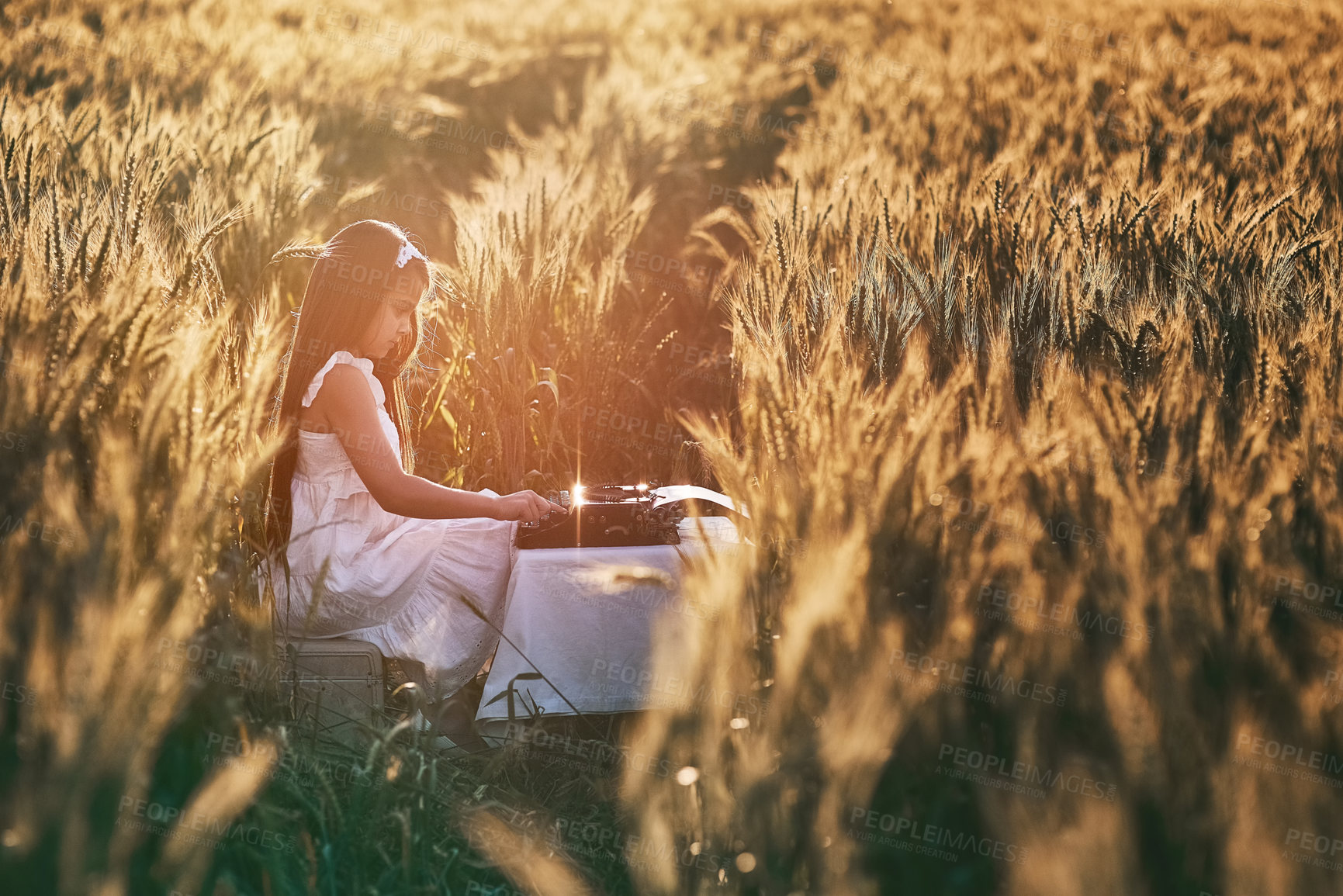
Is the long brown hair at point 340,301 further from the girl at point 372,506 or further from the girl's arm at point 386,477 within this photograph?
the girl's arm at point 386,477

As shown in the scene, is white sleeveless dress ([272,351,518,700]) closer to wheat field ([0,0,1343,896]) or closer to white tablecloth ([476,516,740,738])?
white tablecloth ([476,516,740,738])

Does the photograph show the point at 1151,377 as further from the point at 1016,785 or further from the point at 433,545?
the point at 433,545

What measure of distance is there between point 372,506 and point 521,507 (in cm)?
41

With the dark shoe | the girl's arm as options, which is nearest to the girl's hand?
the girl's arm

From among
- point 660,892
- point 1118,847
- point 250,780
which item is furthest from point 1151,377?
point 250,780

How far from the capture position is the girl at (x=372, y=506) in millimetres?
2037

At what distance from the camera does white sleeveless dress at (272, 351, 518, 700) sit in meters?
2.05

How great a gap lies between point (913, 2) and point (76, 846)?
11.0m

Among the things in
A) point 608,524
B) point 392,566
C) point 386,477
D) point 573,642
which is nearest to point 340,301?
point 386,477

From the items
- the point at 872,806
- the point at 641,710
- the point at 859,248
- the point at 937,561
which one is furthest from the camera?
the point at 859,248

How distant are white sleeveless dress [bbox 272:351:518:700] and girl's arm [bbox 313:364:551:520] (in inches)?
1.9

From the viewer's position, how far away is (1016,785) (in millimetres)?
917

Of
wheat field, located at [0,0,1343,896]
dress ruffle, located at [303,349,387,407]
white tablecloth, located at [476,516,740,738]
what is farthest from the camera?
dress ruffle, located at [303,349,387,407]

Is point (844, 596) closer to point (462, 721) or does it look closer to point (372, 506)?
point (462, 721)
